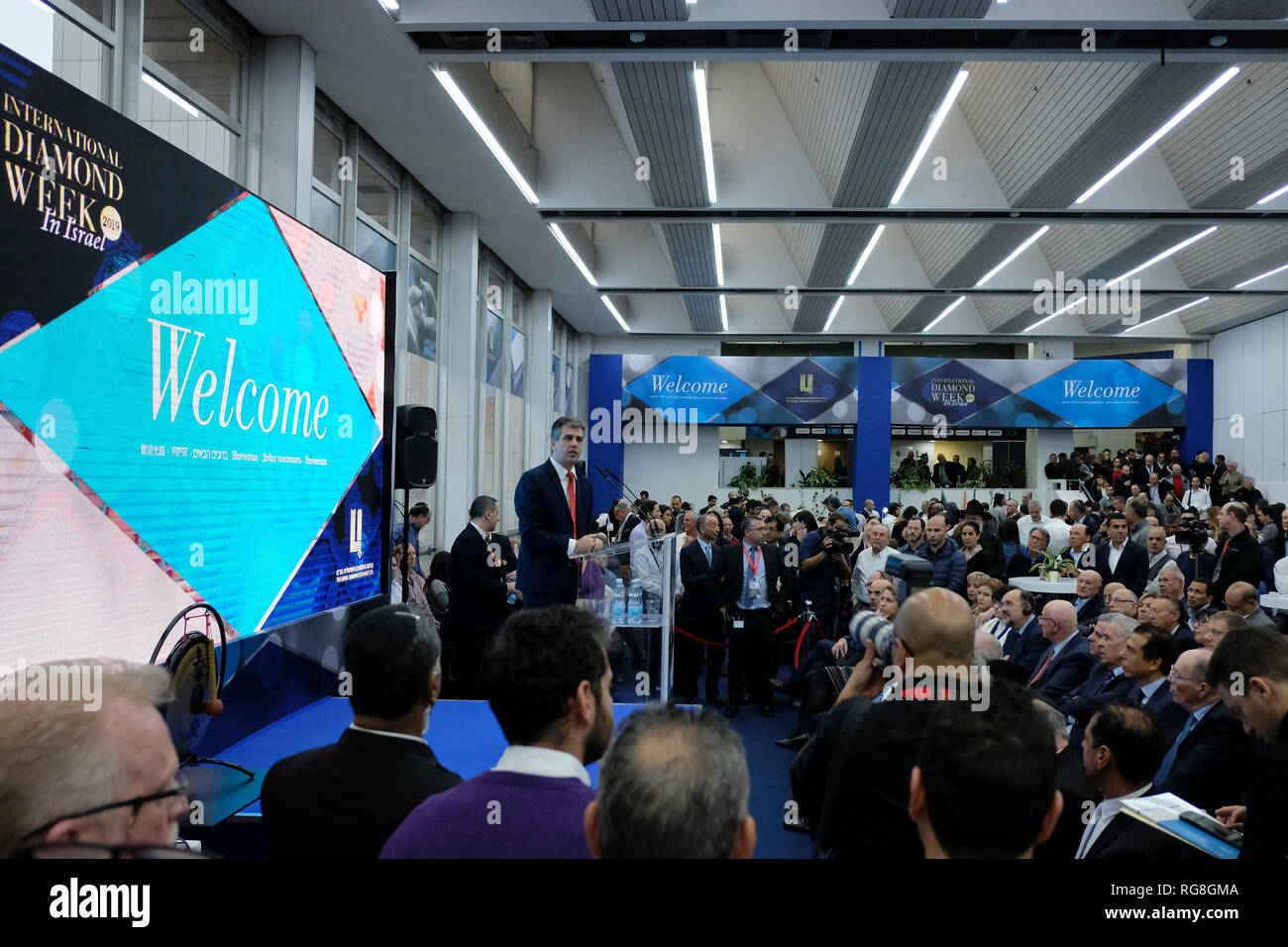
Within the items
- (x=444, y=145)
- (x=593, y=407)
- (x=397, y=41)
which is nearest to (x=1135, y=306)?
(x=593, y=407)

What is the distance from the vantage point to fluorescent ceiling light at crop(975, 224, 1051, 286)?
10598 mm

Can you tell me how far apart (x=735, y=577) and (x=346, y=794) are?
5197 millimetres

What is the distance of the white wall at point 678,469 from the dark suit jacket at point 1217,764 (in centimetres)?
1328

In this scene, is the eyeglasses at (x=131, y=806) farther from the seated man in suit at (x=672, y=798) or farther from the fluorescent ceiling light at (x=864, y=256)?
the fluorescent ceiling light at (x=864, y=256)

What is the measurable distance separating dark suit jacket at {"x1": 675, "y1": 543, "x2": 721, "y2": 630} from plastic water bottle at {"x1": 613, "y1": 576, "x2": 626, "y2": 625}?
2.36 metres

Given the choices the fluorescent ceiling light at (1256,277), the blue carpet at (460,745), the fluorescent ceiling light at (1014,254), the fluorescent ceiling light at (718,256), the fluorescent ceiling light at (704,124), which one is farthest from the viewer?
the fluorescent ceiling light at (1256,277)

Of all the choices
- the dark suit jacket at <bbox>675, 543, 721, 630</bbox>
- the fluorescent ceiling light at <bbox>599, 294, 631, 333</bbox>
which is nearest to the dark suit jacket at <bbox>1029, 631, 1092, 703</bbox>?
the dark suit jacket at <bbox>675, 543, 721, 630</bbox>

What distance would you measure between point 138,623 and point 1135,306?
15.4 metres

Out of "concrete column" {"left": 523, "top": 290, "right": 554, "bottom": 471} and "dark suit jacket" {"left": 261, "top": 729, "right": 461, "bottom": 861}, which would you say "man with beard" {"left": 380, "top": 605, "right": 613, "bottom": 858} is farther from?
"concrete column" {"left": 523, "top": 290, "right": 554, "bottom": 471}

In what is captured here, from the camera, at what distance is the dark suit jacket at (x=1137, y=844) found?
6.75 feet

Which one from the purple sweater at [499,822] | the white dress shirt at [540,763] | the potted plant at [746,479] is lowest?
the purple sweater at [499,822]

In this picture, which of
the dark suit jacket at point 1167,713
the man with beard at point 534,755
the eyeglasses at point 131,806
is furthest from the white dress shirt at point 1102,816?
the eyeglasses at point 131,806

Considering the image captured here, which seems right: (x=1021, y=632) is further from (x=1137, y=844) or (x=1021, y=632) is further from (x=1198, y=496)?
(x=1198, y=496)

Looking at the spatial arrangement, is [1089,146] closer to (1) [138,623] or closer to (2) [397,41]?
(2) [397,41]
